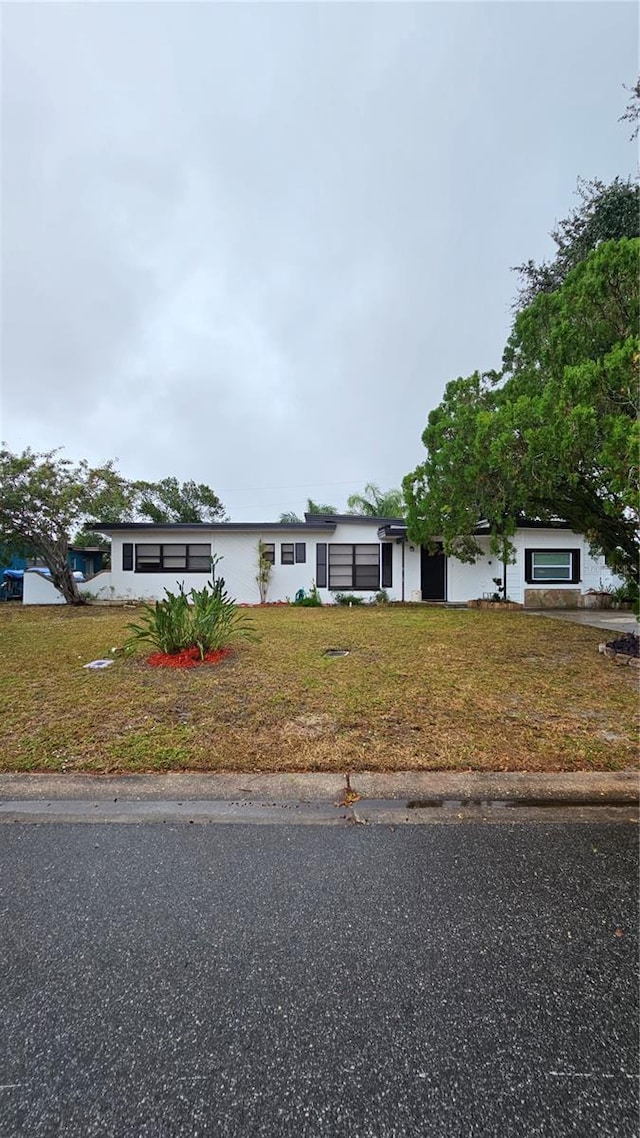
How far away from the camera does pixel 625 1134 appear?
1.06 m

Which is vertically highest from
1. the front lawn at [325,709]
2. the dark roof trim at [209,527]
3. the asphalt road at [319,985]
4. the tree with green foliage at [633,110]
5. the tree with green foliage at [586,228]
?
the tree with green foliage at [633,110]

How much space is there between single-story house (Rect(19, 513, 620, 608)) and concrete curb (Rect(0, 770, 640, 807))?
39.1ft

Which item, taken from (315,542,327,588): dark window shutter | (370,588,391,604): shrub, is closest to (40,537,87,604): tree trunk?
(315,542,327,588): dark window shutter

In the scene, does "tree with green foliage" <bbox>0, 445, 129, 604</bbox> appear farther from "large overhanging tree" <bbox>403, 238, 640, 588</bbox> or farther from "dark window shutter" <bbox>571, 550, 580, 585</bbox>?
"dark window shutter" <bbox>571, 550, 580, 585</bbox>

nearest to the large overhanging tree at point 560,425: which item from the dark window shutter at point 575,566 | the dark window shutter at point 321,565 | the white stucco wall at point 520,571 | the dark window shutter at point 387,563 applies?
the dark window shutter at point 387,563

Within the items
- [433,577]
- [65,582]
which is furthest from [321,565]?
[65,582]

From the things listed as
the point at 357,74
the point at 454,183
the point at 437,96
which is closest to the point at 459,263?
the point at 454,183

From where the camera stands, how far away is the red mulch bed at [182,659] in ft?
18.0

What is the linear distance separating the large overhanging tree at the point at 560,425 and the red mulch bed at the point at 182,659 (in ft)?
14.2

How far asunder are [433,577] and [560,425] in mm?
10307

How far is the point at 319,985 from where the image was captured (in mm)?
1443

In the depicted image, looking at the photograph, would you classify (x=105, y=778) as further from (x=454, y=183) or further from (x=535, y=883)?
(x=454, y=183)

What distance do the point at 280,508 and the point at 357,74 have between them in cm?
3999

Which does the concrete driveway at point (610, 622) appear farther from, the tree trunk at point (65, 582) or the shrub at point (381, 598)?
the tree trunk at point (65, 582)
